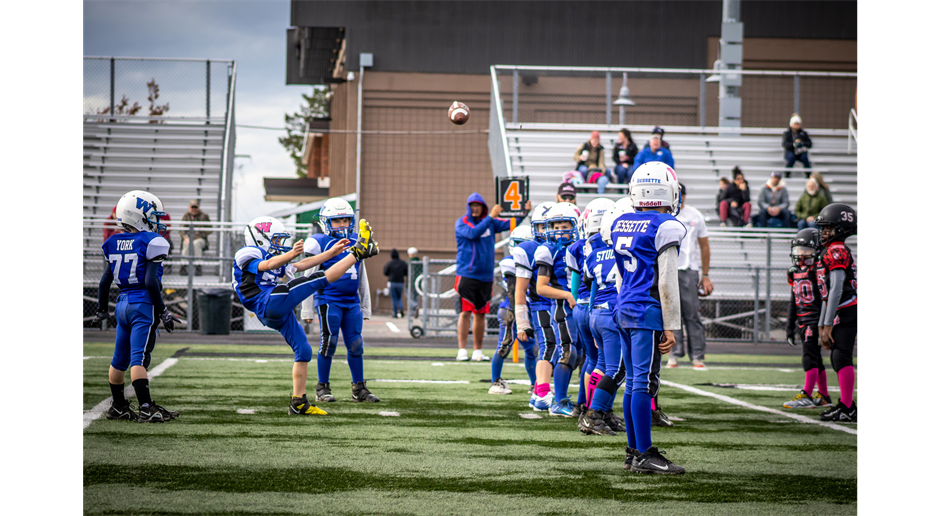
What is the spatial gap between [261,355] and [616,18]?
18.7 meters

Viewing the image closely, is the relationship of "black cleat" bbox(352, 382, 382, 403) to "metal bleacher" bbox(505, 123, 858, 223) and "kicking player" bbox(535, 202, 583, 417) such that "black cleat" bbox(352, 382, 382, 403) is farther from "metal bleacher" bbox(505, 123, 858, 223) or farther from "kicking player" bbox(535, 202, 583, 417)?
Result: "metal bleacher" bbox(505, 123, 858, 223)

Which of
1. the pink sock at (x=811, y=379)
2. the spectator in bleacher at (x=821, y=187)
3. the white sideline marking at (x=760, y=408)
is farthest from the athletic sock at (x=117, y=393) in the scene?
the spectator in bleacher at (x=821, y=187)

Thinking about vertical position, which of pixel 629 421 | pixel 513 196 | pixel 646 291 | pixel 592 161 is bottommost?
pixel 629 421

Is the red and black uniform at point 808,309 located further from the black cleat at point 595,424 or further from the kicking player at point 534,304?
the black cleat at point 595,424

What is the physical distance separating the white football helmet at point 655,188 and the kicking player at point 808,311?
353 centimetres

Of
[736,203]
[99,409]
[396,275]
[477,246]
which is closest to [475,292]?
[477,246]

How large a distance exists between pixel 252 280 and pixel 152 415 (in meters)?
1.37

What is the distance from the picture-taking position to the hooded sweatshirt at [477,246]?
12.0m

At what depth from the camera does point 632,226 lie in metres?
5.65

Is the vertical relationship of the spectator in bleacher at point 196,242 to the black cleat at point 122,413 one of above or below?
above

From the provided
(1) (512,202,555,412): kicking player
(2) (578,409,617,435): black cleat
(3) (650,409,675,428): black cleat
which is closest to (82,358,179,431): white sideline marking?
(1) (512,202,555,412): kicking player

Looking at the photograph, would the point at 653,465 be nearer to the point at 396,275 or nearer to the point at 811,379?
the point at 811,379
